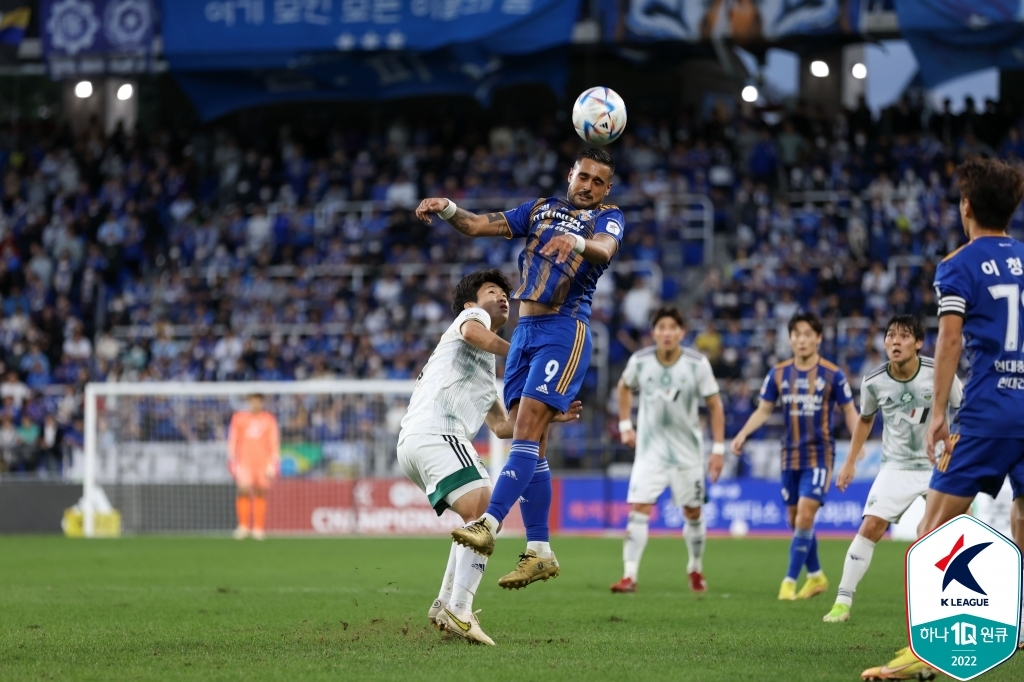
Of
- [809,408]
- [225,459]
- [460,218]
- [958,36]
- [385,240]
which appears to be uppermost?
[958,36]

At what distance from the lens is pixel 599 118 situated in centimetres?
855

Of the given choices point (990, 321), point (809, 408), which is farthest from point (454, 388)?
point (809, 408)

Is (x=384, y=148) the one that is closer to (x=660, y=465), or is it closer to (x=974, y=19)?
(x=974, y=19)

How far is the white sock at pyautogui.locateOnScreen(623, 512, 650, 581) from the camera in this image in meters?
12.6

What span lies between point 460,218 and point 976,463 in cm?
305

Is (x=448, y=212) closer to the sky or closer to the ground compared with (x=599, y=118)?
closer to the ground

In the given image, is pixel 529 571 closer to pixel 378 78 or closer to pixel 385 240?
pixel 385 240

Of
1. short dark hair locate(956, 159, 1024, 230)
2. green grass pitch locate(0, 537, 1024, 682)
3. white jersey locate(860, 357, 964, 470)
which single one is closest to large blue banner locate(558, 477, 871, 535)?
green grass pitch locate(0, 537, 1024, 682)

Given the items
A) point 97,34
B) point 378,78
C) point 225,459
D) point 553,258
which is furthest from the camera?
point 378,78

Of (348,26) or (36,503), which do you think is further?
(348,26)

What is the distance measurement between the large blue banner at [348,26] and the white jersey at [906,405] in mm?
16776

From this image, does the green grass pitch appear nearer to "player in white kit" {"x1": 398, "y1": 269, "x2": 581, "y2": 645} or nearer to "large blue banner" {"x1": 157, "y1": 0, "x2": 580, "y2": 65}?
"player in white kit" {"x1": 398, "y1": 269, "x2": 581, "y2": 645}

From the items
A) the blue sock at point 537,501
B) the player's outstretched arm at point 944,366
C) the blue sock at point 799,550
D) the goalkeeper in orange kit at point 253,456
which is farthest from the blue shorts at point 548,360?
the goalkeeper in orange kit at point 253,456

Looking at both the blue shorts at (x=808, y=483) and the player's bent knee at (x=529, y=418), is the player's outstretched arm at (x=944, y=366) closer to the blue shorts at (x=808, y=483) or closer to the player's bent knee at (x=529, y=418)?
the player's bent knee at (x=529, y=418)
